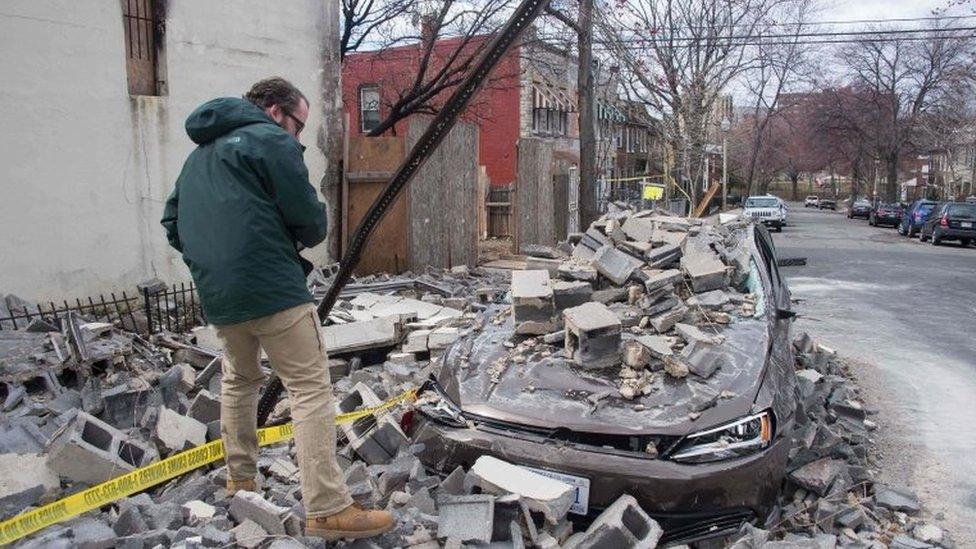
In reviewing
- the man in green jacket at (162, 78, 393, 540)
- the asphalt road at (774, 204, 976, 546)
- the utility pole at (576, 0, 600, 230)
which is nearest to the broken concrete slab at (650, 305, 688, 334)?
the asphalt road at (774, 204, 976, 546)

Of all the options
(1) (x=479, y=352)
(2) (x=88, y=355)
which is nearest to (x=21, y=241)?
(2) (x=88, y=355)

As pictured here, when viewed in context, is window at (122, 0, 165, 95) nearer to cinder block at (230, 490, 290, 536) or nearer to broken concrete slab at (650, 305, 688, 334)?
cinder block at (230, 490, 290, 536)

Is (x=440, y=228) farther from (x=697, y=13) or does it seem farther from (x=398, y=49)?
(x=697, y=13)

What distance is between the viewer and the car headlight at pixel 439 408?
3.75 meters

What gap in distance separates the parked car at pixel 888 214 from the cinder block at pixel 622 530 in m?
39.9

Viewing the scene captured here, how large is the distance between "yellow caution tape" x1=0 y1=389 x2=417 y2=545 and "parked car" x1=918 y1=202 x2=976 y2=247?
26371mm

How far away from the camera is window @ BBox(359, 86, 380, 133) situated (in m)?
25.3

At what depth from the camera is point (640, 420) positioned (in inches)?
134

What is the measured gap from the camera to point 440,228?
11258 mm

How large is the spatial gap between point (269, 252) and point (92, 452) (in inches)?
64.1

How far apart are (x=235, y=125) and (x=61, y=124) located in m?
6.19

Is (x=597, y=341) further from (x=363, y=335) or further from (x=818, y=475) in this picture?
(x=363, y=335)

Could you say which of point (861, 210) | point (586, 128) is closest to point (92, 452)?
point (586, 128)

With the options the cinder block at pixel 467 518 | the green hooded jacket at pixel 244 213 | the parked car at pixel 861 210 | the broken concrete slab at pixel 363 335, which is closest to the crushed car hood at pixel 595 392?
the cinder block at pixel 467 518
